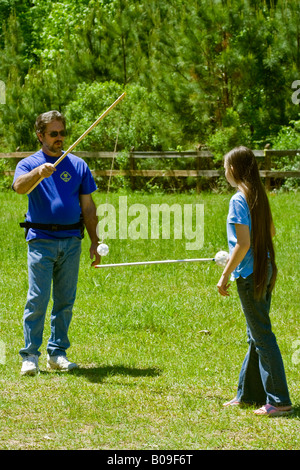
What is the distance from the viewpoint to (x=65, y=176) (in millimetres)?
6352

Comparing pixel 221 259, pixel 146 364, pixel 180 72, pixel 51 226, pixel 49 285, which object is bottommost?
pixel 146 364

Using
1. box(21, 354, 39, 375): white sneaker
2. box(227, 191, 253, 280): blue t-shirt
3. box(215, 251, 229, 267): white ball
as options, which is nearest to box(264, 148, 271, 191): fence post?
box(21, 354, 39, 375): white sneaker

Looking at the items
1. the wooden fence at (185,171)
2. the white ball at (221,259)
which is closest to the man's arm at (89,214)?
the white ball at (221,259)

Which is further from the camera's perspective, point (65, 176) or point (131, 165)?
point (131, 165)

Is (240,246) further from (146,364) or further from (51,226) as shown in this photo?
(146,364)

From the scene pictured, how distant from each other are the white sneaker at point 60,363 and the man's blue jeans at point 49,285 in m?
0.05

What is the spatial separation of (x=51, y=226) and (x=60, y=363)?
110 cm

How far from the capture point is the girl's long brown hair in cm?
508

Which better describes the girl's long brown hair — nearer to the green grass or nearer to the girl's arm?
the girl's arm

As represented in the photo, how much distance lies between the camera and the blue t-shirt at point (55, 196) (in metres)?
6.29

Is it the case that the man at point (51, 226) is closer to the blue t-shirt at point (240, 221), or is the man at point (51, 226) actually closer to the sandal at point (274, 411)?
the blue t-shirt at point (240, 221)

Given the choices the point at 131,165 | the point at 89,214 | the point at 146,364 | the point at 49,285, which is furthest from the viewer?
the point at 131,165

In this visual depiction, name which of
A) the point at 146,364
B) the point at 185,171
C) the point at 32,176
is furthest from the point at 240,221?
the point at 185,171
